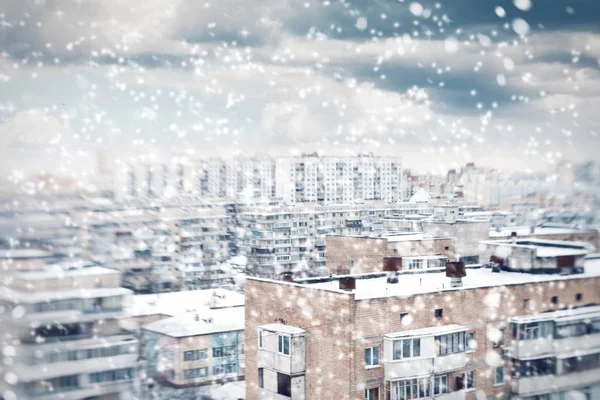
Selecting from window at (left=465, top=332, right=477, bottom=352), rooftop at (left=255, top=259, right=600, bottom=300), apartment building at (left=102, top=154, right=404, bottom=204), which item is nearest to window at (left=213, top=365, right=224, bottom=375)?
rooftop at (left=255, top=259, right=600, bottom=300)

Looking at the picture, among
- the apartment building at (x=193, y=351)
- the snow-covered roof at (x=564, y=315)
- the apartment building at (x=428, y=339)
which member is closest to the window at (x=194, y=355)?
the apartment building at (x=193, y=351)

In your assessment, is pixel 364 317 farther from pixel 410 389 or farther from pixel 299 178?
pixel 299 178

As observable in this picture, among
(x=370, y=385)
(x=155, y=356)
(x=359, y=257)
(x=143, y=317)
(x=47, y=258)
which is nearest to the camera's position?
(x=370, y=385)

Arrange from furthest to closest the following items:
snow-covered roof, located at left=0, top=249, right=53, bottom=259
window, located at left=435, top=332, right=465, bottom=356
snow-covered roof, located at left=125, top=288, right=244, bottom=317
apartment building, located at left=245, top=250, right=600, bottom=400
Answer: snow-covered roof, located at left=125, top=288, right=244, bottom=317 → snow-covered roof, located at left=0, top=249, right=53, bottom=259 → window, located at left=435, top=332, right=465, bottom=356 → apartment building, located at left=245, top=250, right=600, bottom=400

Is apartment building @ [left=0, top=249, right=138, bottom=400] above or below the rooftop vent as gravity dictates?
below

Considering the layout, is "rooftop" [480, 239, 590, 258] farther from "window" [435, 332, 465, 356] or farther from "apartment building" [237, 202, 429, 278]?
"apartment building" [237, 202, 429, 278]

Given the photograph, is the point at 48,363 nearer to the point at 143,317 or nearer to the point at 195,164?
the point at 143,317

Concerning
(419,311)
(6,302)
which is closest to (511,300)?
(419,311)

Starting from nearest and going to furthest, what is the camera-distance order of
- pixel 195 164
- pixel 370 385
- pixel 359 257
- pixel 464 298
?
pixel 370 385 → pixel 464 298 → pixel 359 257 → pixel 195 164

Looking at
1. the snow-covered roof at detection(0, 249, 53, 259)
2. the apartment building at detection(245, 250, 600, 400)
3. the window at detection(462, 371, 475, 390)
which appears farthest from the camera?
the snow-covered roof at detection(0, 249, 53, 259)
